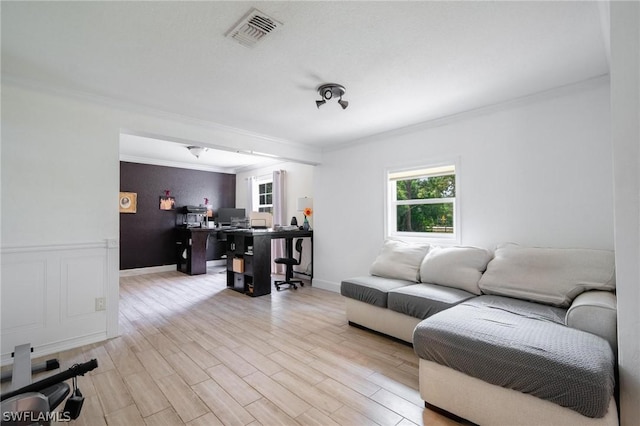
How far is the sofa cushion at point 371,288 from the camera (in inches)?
114

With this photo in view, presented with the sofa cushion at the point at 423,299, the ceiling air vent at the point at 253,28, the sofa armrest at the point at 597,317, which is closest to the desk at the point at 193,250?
the sofa cushion at the point at 423,299

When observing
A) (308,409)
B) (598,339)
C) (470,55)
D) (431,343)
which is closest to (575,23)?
(470,55)

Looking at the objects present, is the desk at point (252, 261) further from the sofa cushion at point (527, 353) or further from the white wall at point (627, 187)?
the white wall at point (627, 187)

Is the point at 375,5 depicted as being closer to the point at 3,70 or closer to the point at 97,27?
the point at 97,27

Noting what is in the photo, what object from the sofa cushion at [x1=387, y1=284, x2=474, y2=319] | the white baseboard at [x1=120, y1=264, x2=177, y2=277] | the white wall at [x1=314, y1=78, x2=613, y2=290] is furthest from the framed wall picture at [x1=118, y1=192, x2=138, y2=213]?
the sofa cushion at [x1=387, y1=284, x2=474, y2=319]

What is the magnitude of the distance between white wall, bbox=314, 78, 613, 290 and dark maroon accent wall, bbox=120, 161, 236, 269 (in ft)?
16.1

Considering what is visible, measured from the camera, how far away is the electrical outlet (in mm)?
2893

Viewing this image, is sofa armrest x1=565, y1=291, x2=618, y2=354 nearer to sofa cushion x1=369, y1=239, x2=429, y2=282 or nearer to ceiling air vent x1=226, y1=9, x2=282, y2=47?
sofa cushion x1=369, y1=239, x2=429, y2=282

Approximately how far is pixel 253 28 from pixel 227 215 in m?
5.63

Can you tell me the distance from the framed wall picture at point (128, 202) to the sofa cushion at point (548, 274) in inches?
260

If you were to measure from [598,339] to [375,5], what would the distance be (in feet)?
7.52

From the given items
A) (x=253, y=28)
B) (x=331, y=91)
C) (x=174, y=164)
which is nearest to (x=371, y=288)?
(x=331, y=91)

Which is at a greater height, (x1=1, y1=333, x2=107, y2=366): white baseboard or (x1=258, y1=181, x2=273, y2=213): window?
(x1=258, y1=181, x2=273, y2=213): window

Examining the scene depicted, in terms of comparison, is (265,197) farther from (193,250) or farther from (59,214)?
(59,214)
